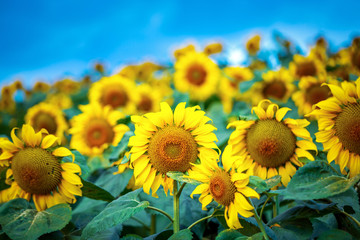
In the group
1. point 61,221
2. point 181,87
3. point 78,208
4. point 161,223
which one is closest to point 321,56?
point 181,87

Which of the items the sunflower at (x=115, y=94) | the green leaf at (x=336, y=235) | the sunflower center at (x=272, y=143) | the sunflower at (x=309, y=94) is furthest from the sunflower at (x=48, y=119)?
the green leaf at (x=336, y=235)

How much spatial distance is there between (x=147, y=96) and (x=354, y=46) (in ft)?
7.04

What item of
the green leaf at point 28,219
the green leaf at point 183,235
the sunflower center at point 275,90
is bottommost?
the green leaf at point 28,219

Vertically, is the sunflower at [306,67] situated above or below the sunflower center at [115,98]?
above

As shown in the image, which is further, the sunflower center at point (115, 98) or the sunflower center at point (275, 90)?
the sunflower center at point (115, 98)

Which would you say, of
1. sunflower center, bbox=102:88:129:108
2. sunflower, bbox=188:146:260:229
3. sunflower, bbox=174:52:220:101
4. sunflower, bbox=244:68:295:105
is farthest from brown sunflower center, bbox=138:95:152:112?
sunflower, bbox=188:146:260:229

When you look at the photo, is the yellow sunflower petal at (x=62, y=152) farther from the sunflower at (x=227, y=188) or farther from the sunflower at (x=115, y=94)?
the sunflower at (x=115, y=94)

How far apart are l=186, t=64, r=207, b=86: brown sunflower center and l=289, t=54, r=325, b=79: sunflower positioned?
1.11 metres

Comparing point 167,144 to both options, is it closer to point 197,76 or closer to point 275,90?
point 275,90

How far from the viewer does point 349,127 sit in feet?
4.62

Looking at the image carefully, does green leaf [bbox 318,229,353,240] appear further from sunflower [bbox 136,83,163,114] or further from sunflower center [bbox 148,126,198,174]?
sunflower [bbox 136,83,163,114]

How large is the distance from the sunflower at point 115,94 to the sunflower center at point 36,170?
1.90m

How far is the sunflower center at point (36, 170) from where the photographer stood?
Answer: 1677mm

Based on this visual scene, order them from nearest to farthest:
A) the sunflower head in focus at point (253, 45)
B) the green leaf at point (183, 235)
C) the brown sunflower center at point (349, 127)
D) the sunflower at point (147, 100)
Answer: the green leaf at point (183, 235) → the brown sunflower center at point (349, 127) → the sunflower at point (147, 100) → the sunflower head in focus at point (253, 45)
